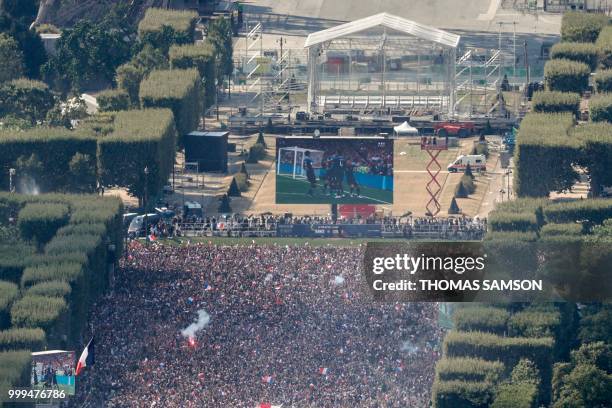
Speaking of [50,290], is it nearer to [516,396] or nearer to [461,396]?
[461,396]

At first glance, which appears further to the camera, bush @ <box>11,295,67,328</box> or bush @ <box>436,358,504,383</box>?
bush @ <box>11,295,67,328</box>

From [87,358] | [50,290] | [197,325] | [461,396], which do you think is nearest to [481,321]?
[461,396]

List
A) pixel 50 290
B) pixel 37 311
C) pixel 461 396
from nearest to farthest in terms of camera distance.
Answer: pixel 461 396
pixel 37 311
pixel 50 290

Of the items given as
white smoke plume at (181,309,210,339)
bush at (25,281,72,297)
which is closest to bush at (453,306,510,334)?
white smoke plume at (181,309,210,339)

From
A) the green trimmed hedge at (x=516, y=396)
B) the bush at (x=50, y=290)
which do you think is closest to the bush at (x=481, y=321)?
the green trimmed hedge at (x=516, y=396)

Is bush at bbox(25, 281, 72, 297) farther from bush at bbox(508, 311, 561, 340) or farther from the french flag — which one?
bush at bbox(508, 311, 561, 340)

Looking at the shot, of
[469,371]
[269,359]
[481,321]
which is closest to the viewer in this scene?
[469,371]
